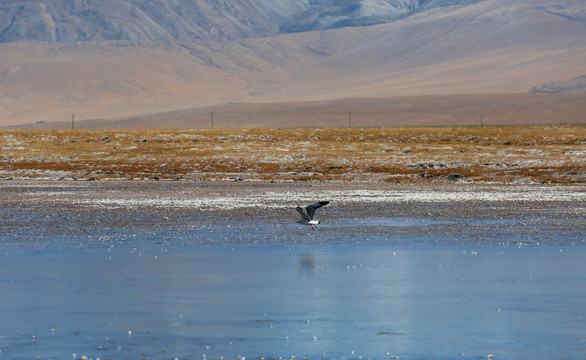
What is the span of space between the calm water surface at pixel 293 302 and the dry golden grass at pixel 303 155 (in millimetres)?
34676

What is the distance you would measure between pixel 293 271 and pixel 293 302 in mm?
3585


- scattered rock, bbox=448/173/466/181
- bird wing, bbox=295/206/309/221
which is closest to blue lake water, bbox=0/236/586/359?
bird wing, bbox=295/206/309/221

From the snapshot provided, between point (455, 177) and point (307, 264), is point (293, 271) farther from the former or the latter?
point (455, 177)

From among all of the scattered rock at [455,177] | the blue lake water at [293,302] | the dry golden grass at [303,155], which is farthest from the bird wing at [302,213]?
the scattered rock at [455,177]

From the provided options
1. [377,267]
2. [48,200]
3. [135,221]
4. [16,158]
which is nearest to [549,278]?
[377,267]

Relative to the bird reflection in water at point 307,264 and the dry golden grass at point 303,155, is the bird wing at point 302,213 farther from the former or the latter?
the dry golden grass at point 303,155

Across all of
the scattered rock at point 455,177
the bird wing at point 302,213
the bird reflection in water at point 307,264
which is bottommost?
the scattered rock at point 455,177

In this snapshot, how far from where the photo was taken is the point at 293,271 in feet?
70.2

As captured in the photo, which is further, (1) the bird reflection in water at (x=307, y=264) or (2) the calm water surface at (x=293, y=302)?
(1) the bird reflection in water at (x=307, y=264)

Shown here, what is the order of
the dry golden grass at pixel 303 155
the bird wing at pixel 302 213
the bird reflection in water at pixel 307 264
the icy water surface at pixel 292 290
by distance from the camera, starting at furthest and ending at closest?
the dry golden grass at pixel 303 155 → the bird wing at pixel 302 213 → the bird reflection in water at pixel 307 264 → the icy water surface at pixel 292 290

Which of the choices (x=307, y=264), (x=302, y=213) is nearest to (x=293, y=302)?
(x=307, y=264)

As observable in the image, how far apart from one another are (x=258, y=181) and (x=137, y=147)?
80.4ft

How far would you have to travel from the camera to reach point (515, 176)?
57406 millimetres

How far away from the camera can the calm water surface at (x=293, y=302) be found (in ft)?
47.1
